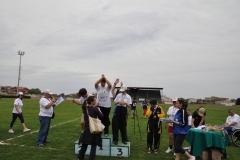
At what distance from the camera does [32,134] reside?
9.92 metres

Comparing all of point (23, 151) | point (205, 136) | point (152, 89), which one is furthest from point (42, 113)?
point (152, 89)

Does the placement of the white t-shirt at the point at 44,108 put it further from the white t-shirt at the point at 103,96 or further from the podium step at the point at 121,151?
the podium step at the point at 121,151

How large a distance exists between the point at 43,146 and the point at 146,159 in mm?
3472

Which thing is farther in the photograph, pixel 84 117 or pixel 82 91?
pixel 82 91

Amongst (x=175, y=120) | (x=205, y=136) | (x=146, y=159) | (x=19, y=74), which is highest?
(x=19, y=74)

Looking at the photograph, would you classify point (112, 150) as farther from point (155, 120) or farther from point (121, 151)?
point (155, 120)

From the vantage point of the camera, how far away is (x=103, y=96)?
720cm

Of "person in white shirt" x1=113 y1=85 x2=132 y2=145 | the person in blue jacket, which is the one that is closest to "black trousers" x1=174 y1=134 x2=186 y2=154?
the person in blue jacket

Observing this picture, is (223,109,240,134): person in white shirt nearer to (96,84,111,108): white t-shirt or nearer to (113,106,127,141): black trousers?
(113,106,127,141): black trousers

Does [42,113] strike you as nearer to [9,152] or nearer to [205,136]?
[9,152]

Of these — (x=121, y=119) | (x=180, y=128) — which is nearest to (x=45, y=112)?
(x=121, y=119)

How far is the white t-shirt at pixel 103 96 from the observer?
7.18m

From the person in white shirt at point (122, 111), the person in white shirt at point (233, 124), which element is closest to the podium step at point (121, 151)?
the person in white shirt at point (122, 111)

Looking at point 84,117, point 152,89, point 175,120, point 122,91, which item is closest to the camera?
point 84,117
